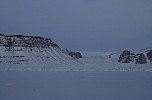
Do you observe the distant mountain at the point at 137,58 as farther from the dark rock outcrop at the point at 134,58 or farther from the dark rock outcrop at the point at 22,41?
the dark rock outcrop at the point at 22,41

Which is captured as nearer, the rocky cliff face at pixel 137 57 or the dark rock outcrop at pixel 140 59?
the dark rock outcrop at pixel 140 59

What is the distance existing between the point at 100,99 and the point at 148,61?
10165 centimetres

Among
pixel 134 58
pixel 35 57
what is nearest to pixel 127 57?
pixel 134 58

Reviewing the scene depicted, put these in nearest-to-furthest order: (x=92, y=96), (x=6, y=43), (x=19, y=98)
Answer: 1. (x=19, y=98)
2. (x=92, y=96)
3. (x=6, y=43)

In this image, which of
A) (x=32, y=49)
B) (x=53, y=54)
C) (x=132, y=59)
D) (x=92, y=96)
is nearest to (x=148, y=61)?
(x=132, y=59)

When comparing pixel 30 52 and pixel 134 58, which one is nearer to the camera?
pixel 30 52

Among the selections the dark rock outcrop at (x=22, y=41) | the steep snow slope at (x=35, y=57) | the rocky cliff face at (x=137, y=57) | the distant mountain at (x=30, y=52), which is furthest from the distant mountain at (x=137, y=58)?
the dark rock outcrop at (x=22, y=41)

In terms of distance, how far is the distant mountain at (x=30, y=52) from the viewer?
10189cm

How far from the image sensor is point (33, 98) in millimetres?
18484

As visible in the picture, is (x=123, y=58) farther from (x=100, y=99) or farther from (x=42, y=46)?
(x=100, y=99)

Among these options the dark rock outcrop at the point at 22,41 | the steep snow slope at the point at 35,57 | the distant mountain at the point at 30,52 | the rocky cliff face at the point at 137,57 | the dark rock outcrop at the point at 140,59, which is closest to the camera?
the steep snow slope at the point at 35,57

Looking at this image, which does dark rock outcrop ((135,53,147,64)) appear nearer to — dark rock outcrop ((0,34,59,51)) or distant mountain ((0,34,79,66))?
distant mountain ((0,34,79,66))

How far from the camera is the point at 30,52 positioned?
111m

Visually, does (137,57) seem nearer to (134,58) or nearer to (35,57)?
(134,58)
